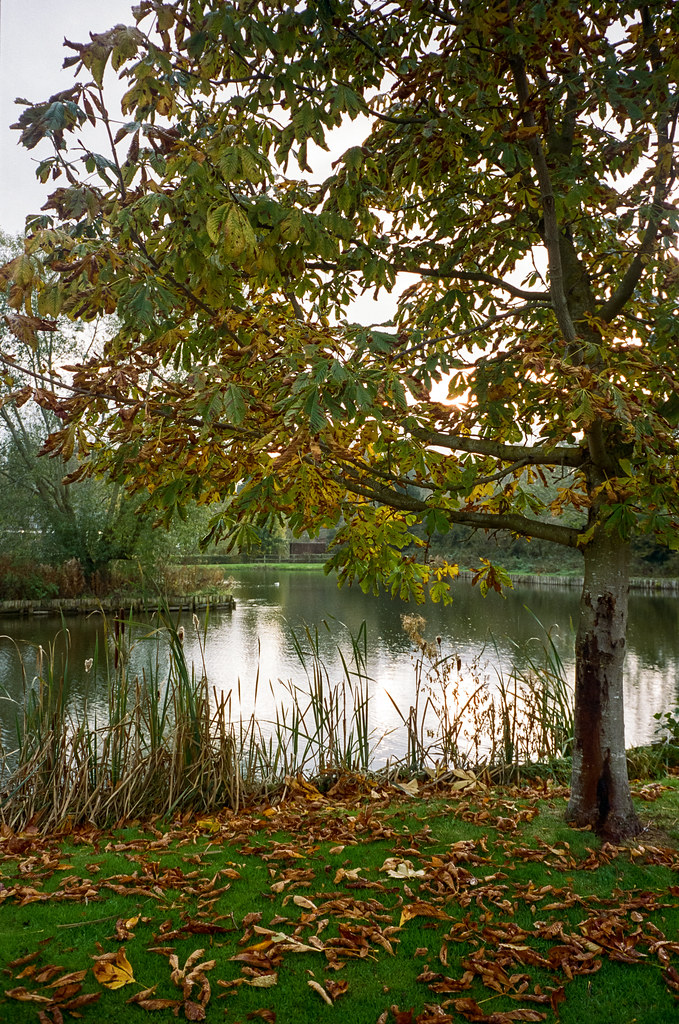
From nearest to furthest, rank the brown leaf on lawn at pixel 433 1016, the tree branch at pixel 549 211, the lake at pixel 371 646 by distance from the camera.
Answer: the brown leaf on lawn at pixel 433 1016 → the tree branch at pixel 549 211 → the lake at pixel 371 646

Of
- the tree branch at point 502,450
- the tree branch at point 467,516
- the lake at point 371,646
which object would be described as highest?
the tree branch at point 502,450

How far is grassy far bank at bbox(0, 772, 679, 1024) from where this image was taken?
2.24 meters

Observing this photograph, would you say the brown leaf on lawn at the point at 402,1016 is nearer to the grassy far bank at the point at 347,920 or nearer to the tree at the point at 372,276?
the grassy far bank at the point at 347,920

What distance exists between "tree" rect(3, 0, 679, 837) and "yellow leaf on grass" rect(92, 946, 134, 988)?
1679 mm

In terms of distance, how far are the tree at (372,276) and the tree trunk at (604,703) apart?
0.04 feet


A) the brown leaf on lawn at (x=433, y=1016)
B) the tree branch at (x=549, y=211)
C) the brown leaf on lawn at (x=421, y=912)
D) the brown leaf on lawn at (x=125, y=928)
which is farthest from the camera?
the tree branch at (x=549, y=211)

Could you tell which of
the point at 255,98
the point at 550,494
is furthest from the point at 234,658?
the point at 550,494

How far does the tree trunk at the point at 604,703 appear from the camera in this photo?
3.51 metres

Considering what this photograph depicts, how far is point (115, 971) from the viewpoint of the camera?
2350mm

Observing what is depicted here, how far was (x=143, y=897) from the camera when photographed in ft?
9.60

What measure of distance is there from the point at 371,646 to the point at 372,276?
1116 cm

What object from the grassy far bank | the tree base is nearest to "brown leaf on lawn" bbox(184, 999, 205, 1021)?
the grassy far bank

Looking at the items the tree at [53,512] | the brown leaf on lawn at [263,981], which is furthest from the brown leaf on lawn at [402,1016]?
the tree at [53,512]

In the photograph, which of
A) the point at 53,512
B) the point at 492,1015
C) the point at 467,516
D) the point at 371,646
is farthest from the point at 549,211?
the point at 53,512
